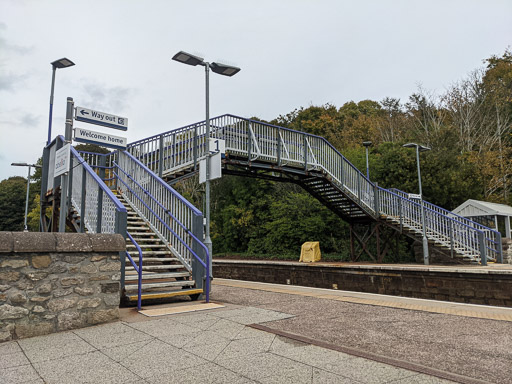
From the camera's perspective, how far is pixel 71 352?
4160 mm

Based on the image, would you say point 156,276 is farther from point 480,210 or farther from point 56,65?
point 480,210

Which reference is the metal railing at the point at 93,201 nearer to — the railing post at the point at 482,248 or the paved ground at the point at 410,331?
the paved ground at the point at 410,331

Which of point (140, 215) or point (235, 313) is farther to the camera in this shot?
point (140, 215)

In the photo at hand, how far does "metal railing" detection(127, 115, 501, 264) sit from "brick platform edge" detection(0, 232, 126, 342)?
7.25m

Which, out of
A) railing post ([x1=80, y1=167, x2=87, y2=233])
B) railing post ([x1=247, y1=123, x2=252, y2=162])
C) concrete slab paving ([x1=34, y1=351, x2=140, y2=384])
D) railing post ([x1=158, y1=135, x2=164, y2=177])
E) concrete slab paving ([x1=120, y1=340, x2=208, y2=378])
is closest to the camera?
concrete slab paving ([x1=34, y1=351, x2=140, y2=384])

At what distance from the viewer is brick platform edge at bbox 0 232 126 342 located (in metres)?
4.79

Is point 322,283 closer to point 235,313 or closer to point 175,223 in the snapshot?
point 175,223

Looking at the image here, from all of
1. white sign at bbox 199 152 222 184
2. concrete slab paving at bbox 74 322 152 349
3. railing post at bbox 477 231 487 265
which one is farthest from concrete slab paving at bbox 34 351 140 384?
railing post at bbox 477 231 487 265

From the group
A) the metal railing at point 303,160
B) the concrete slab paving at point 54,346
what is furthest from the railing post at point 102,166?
the concrete slab paving at point 54,346

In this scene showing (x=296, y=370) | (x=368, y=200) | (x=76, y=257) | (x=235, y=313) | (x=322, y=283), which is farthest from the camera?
(x=368, y=200)

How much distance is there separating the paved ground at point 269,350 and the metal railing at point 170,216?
1562 mm

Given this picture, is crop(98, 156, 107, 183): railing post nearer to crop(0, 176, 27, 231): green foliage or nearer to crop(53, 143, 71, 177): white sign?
crop(53, 143, 71, 177): white sign

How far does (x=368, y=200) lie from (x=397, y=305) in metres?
11.0

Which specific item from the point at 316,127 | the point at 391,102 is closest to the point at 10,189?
the point at 316,127
